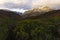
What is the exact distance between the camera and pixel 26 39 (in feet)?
113

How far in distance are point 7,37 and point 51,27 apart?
7.51 meters

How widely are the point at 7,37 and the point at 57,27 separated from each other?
27.8 feet

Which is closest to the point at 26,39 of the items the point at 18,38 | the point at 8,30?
the point at 18,38

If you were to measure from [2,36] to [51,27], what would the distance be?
8215 mm

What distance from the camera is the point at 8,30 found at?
121 ft

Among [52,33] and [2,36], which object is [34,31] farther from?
[2,36]

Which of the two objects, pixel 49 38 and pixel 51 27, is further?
pixel 51 27

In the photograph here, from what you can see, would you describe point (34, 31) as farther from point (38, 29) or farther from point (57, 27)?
point (57, 27)

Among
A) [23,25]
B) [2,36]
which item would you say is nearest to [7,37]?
[2,36]

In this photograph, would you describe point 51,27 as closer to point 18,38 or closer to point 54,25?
point 54,25

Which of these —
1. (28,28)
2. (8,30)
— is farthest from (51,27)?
(8,30)

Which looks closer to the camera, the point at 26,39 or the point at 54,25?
the point at 26,39

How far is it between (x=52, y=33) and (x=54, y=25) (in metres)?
2.32

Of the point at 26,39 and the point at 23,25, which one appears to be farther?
the point at 23,25
